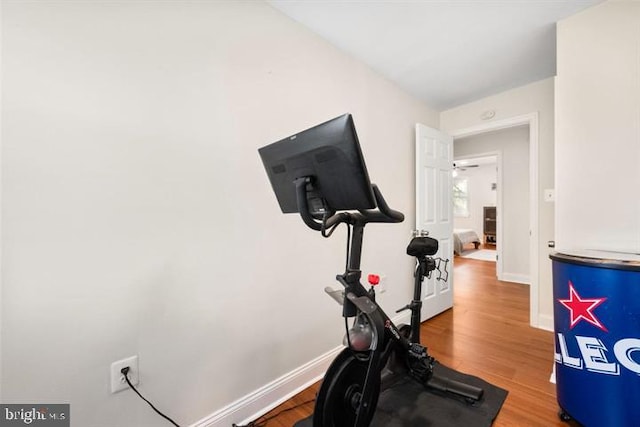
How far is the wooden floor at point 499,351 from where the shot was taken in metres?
1.49

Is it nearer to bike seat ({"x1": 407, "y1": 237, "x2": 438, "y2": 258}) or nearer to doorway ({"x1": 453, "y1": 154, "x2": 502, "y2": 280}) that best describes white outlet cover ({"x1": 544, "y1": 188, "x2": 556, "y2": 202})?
bike seat ({"x1": 407, "y1": 237, "x2": 438, "y2": 258})

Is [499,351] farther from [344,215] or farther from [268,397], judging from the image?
[344,215]

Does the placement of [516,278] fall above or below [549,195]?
below

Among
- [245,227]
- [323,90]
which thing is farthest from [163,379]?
[323,90]

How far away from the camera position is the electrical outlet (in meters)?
1.05

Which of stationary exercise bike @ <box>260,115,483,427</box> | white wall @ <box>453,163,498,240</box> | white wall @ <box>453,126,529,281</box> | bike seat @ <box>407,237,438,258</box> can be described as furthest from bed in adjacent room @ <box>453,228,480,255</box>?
stationary exercise bike @ <box>260,115,483,427</box>

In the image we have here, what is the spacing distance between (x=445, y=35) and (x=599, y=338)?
82.2 inches

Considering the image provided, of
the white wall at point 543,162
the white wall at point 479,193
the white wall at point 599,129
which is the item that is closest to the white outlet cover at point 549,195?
the white wall at point 543,162

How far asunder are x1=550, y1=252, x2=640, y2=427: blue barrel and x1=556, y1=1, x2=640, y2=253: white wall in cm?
58

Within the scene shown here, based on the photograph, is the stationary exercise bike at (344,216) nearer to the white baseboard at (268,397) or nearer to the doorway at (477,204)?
the white baseboard at (268,397)

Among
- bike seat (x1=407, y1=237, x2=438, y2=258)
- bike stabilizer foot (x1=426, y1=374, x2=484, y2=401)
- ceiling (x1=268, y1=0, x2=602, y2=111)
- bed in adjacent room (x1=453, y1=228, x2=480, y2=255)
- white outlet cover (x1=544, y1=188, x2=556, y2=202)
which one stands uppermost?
ceiling (x1=268, y1=0, x2=602, y2=111)

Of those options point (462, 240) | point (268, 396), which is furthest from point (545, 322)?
point (462, 240)

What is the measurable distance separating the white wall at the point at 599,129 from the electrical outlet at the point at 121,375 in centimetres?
266

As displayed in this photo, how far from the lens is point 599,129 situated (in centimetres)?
165
